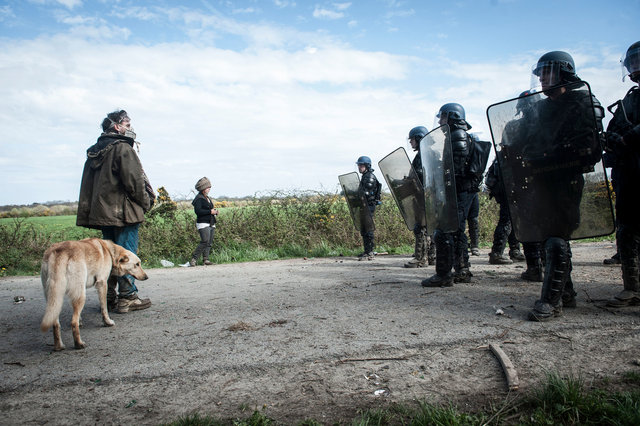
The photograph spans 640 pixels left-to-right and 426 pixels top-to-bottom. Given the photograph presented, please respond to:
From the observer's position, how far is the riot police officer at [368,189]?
9.35 meters

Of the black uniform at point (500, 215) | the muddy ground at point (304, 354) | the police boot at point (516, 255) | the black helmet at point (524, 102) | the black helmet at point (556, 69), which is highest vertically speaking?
the black helmet at point (556, 69)

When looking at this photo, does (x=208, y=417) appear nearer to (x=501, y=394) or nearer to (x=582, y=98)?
(x=501, y=394)

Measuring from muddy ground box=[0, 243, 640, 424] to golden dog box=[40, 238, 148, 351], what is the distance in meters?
0.25

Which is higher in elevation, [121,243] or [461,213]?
[461,213]

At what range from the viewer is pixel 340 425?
220cm

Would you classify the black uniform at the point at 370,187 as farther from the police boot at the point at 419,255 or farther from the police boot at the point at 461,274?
the police boot at the point at 461,274

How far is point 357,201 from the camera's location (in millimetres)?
9711

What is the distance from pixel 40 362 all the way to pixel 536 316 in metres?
4.07

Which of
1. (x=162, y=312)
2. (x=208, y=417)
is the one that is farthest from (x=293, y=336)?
(x=162, y=312)

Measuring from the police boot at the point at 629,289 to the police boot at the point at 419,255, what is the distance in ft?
12.3

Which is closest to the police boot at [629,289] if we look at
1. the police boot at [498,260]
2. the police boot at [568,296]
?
the police boot at [568,296]

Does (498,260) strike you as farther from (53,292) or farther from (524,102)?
(53,292)

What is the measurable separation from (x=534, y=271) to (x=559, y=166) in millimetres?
2396

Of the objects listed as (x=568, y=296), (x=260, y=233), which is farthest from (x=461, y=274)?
(x=260, y=233)
